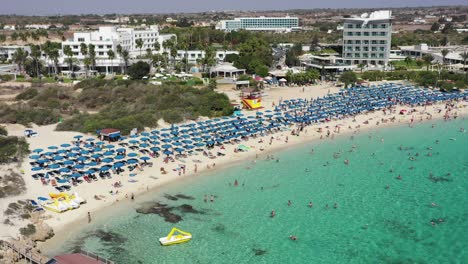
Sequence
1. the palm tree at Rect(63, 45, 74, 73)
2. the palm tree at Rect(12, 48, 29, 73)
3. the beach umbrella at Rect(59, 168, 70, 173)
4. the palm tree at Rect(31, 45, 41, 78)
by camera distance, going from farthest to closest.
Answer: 1. the palm tree at Rect(12, 48, 29, 73)
2. the palm tree at Rect(63, 45, 74, 73)
3. the palm tree at Rect(31, 45, 41, 78)
4. the beach umbrella at Rect(59, 168, 70, 173)

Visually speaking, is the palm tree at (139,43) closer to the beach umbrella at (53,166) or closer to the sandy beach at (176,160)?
the sandy beach at (176,160)

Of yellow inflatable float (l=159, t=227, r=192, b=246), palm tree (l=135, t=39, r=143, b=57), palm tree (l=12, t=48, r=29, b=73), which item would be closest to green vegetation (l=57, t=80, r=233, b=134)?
yellow inflatable float (l=159, t=227, r=192, b=246)

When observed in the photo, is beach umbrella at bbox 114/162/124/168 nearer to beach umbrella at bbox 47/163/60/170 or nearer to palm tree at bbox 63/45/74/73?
beach umbrella at bbox 47/163/60/170

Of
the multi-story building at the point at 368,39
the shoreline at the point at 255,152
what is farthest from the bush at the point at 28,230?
the multi-story building at the point at 368,39

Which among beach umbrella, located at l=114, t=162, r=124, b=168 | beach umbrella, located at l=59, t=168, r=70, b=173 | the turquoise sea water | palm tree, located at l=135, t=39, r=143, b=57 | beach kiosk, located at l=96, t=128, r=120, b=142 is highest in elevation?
palm tree, located at l=135, t=39, r=143, b=57

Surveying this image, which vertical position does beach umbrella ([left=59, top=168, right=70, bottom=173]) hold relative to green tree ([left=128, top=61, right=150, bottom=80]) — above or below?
below

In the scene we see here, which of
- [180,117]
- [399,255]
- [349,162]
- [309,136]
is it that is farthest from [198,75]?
[399,255]

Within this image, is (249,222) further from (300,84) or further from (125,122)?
(300,84)
